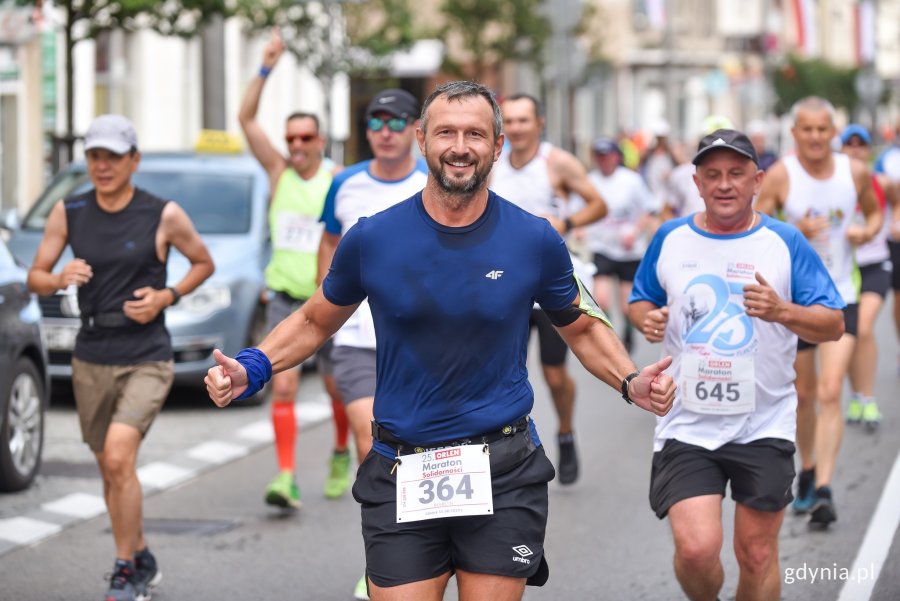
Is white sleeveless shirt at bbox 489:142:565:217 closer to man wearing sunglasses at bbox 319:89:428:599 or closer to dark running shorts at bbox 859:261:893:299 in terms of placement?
man wearing sunglasses at bbox 319:89:428:599

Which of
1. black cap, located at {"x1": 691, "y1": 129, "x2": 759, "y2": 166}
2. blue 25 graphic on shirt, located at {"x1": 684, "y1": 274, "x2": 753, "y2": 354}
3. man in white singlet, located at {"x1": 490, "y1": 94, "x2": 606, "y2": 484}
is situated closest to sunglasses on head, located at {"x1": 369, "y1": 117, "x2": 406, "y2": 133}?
man in white singlet, located at {"x1": 490, "y1": 94, "x2": 606, "y2": 484}

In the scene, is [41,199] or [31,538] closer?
[31,538]

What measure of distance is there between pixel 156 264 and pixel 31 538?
1.79 metres

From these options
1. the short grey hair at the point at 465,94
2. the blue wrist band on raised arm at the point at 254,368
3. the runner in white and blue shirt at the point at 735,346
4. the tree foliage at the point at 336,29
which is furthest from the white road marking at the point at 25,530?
the tree foliage at the point at 336,29

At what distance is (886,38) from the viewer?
105 metres

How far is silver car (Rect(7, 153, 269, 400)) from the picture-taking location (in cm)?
1225

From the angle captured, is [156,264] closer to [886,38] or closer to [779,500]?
[779,500]

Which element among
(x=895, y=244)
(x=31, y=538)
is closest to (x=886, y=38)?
(x=895, y=244)

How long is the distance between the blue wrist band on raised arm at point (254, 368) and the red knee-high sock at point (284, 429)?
13.7ft

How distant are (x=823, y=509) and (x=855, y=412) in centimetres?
360

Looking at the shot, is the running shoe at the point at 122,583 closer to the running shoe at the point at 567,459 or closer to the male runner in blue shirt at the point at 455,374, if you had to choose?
the male runner in blue shirt at the point at 455,374

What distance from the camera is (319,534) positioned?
8609 millimetres

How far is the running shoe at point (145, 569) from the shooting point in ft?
24.0

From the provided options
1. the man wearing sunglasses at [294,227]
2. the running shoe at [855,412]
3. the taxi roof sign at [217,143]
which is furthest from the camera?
the taxi roof sign at [217,143]
